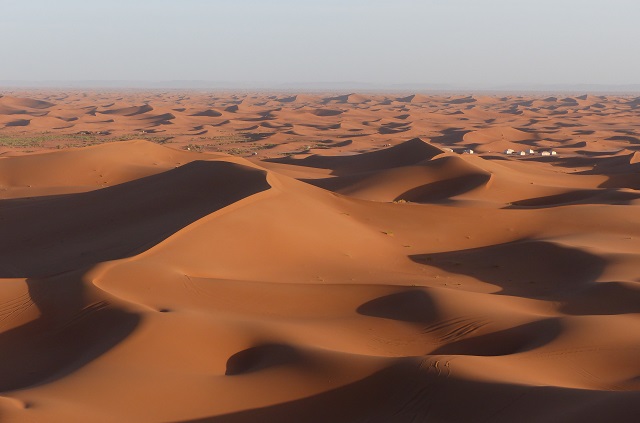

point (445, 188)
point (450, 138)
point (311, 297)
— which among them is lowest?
point (450, 138)

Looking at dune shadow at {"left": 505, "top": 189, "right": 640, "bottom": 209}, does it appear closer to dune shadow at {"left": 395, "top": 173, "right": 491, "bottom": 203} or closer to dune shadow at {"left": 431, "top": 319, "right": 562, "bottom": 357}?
dune shadow at {"left": 395, "top": 173, "right": 491, "bottom": 203}

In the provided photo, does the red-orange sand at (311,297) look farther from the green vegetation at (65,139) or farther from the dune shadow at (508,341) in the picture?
the green vegetation at (65,139)

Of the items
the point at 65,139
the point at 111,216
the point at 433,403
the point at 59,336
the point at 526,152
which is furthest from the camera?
the point at 65,139

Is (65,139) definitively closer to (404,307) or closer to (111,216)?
(111,216)

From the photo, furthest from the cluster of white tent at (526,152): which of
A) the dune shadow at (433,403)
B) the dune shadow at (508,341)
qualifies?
the dune shadow at (433,403)

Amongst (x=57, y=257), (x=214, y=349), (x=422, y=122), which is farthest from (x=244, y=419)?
(x=422, y=122)

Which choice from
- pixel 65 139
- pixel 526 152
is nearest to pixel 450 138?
pixel 526 152
